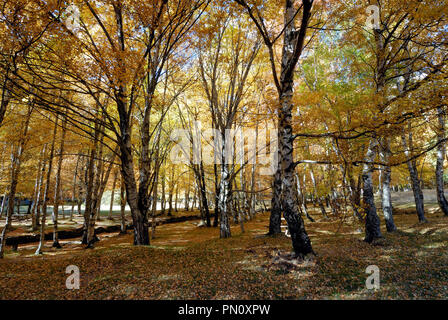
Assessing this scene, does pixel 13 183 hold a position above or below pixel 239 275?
above

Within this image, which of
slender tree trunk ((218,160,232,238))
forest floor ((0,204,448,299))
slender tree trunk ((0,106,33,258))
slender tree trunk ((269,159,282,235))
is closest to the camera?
forest floor ((0,204,448,299))

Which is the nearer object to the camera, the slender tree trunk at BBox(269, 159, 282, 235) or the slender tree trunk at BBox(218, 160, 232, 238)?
the slender tree trunk at BBox(269, 159, 282, 235)

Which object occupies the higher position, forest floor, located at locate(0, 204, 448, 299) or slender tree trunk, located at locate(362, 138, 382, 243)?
slender tree trunk, located at locate(362, 138, 382, 243)

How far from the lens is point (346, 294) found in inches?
171

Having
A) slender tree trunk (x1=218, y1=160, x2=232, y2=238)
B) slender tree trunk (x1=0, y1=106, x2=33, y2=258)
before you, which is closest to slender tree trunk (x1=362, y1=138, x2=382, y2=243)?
slender tree trunk (x1=218, y1=160, x2=232, y2=238)

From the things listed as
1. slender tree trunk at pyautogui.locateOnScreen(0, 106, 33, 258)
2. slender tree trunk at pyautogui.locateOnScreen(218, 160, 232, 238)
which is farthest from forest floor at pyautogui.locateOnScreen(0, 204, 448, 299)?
slender tree trunk at pyautogui.locateOnScreen(218, 160, 232, 238)

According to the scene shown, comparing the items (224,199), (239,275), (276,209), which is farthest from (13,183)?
(276,209)

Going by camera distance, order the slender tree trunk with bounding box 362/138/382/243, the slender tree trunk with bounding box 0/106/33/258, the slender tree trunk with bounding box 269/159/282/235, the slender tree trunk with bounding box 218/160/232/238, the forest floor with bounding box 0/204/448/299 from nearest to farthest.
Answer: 1. the forest floor with bounding box 0/204/448/299
2. the slender tree trunk with bounding box 362/138/382/243
3. the slender tree trunk with bounding box 0/106/33/258
4. the slender tree trunk with bounding box 269/159/282/235
5. the slender tree trunk with bounding box 218/160/232/238

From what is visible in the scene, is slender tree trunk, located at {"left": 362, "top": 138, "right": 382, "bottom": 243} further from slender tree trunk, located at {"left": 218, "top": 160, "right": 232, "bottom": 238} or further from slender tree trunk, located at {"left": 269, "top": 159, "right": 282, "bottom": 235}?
slender tree trunk, located at {"left": 218, "top": 160, "right": 232, "bottom": 238}

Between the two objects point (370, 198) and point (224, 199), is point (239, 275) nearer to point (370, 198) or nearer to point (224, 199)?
point (224, 199)

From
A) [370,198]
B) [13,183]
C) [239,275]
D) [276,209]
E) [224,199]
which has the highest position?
[13,183]
